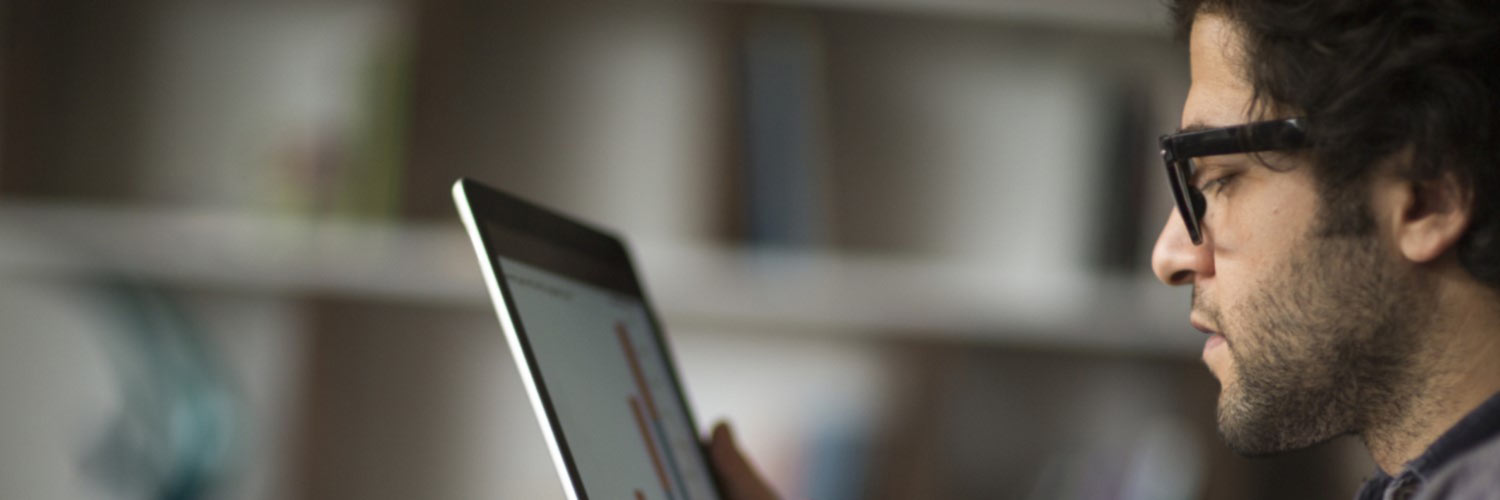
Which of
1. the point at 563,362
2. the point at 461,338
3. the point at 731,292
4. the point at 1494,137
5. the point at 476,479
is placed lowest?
the point at 476,479

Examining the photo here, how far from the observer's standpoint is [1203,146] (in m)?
0.88

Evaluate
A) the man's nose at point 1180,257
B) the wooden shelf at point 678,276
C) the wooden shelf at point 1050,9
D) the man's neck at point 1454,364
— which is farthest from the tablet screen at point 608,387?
the wooden shelf at point 1050,9

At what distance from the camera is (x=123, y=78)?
73.7 inches

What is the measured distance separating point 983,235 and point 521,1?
75 centimetres

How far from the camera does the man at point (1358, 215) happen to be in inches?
32.0

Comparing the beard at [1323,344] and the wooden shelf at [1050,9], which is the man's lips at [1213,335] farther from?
the wooden shelf at [1050,9]

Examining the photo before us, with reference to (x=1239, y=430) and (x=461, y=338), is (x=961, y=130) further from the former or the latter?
(x=1239, y=430)

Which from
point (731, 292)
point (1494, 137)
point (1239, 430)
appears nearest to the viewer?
point (1494, 137)


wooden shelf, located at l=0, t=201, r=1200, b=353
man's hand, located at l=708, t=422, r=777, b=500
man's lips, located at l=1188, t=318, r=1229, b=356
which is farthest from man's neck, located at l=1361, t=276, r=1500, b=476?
wooden shelf, located at l=0, t=201, r=1200, b=353

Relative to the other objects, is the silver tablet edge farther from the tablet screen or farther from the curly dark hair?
the curly dark hair

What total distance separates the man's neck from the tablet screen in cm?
49

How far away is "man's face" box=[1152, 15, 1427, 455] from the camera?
33.4 inches

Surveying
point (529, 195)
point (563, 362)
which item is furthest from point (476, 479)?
A: point (563, 362)

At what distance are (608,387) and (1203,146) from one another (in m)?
0.43
